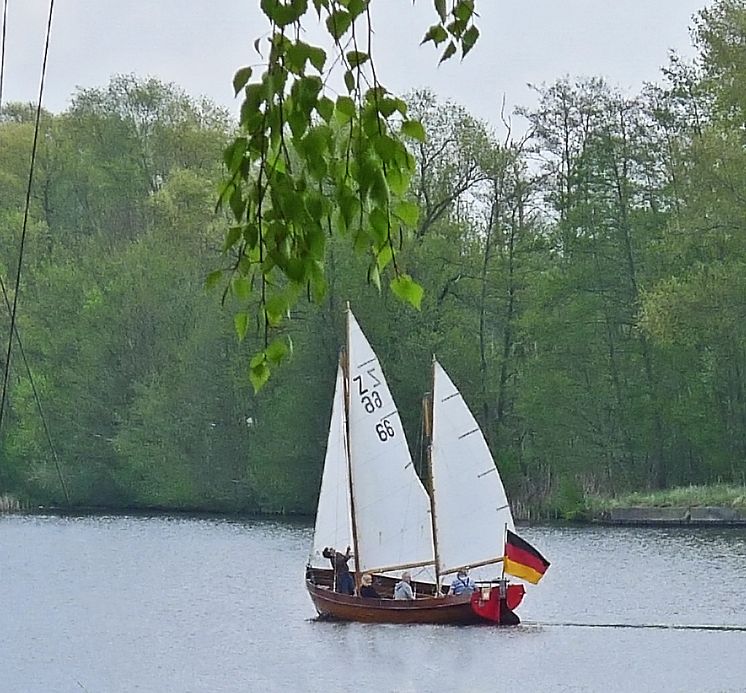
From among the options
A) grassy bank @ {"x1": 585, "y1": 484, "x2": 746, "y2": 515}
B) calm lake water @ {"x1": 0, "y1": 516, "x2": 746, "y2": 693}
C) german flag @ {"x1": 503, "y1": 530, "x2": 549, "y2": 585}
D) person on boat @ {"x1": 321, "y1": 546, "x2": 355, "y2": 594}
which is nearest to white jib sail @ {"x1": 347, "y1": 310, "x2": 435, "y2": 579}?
person on boat @ {"x1": 321, "y1": 546, "x2": 355, "y2": 594}

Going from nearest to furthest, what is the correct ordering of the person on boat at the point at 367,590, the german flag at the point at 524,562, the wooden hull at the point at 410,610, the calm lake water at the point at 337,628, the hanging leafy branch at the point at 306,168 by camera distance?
1. the hanging leafy branch at the point at 306,168
2. the calm lake water at the point at 337,628
3. the german flag at the point at 524,562
4. the wooden hull at the point at 410,610
5. the person on boat at the point at 367,590

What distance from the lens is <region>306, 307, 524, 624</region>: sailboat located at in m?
28.6

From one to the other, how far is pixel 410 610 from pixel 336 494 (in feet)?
9.10

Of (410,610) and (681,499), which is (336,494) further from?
(681,499)

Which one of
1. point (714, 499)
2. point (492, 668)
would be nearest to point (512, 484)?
point (714, 499)

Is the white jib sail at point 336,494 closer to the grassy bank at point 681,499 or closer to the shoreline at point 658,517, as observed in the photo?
the shoreline at point 658,517

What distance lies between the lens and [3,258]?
50719mm

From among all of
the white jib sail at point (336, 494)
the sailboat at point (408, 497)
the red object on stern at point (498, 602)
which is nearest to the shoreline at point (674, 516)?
the sailboat at point (408, 497)

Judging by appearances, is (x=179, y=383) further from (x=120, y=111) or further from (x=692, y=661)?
(x=692, y=661)

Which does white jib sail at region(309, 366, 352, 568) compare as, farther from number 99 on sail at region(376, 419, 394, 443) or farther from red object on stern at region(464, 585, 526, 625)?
red object on stern at region(464, 585, 526, 625)

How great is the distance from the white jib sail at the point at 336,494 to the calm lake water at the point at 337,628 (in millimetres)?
1460

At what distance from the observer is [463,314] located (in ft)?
155

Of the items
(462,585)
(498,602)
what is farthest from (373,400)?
(498,602)

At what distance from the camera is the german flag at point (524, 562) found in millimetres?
26969
